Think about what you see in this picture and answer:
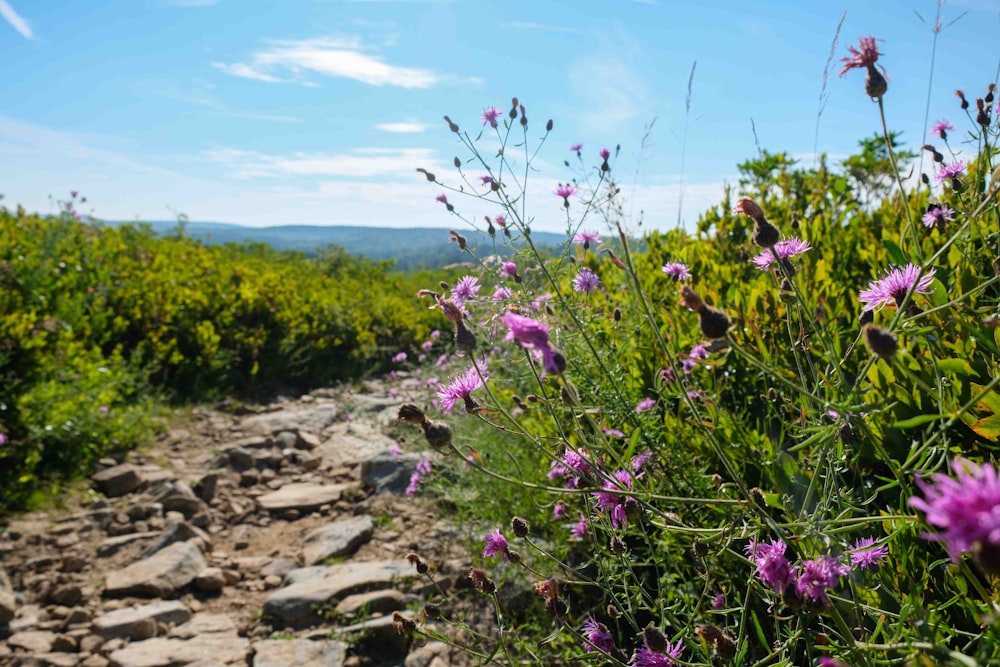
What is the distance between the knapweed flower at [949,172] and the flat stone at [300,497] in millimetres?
4126

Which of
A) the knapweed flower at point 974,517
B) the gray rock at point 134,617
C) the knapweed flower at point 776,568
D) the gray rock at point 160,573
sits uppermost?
the knapweed flower at point 974,517

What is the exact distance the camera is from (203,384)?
282 inches

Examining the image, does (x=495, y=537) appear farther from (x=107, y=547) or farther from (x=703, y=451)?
(x=107, y=547)

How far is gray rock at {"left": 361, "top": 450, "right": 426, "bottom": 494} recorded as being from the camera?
4.62m

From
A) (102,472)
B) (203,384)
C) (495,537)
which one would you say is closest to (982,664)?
(495,537)

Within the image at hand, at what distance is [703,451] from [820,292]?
2.26 feet

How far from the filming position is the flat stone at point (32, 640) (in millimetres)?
3094

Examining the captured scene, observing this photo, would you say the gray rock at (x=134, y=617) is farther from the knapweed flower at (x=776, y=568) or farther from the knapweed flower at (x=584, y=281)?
the knapweed flower at (x=776, y=568)

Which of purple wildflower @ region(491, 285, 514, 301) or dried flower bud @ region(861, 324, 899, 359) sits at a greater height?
purple wildflower @ region(491, 285, 514, 301)

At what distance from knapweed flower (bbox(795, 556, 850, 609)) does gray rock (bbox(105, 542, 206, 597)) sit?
360 cm

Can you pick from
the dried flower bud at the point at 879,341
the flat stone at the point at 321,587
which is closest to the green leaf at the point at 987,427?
the dried flower bud at the point at 879,341

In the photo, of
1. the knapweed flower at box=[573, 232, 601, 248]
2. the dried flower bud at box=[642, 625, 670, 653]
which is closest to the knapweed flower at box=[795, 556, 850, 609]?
the dried flower bud at box=[642, 625, 670, 653]

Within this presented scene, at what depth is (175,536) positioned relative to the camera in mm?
4059

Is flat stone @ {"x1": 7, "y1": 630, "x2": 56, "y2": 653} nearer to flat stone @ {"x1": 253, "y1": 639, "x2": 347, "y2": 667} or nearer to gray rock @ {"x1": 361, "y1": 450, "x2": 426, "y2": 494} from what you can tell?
flat stone @ {"x1": 253, "y1": 639, "x2": 347, "y2": 667}
